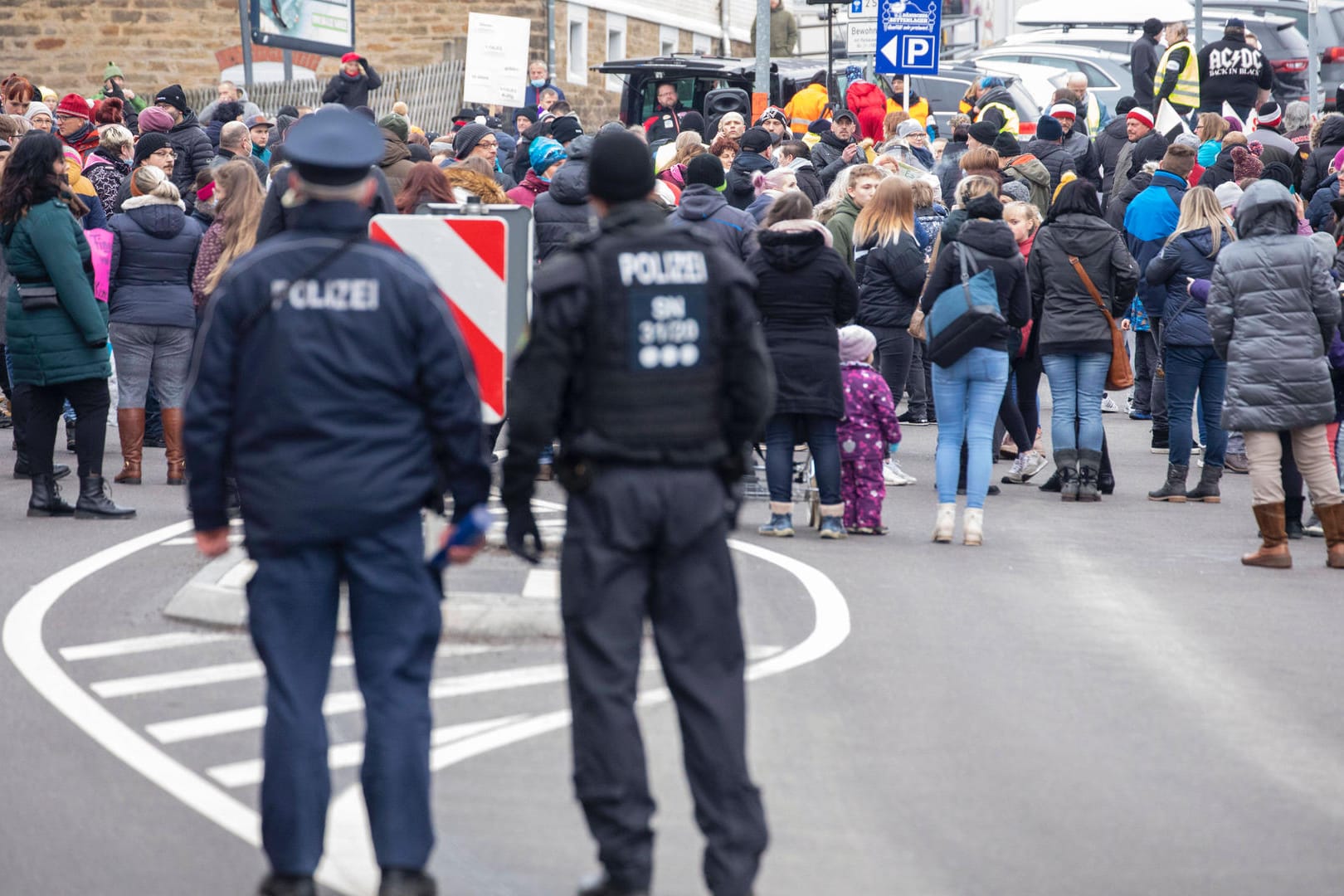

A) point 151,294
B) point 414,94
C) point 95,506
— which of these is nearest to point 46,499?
point 95,506

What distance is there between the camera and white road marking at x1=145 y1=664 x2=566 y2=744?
6.86 m

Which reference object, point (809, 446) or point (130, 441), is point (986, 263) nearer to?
point (809, 446)

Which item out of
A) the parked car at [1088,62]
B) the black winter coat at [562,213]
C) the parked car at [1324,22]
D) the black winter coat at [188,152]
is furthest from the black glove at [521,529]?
the parked car at [1324,22]

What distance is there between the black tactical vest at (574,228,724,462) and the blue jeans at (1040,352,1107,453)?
26.1ft

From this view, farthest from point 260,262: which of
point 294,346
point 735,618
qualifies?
point 735,618

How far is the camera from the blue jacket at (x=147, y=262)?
40.9 ft

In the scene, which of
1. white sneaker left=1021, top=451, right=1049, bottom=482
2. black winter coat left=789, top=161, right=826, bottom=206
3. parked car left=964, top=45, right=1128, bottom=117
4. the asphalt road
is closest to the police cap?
the asphalt road

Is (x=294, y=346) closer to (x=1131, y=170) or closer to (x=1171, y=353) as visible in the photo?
(x=1171, y=353)

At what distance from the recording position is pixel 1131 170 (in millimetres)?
20094

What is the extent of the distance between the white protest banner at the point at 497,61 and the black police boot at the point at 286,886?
2036 centimetres

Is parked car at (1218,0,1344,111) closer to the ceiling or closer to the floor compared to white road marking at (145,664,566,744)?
closer to the ceiling

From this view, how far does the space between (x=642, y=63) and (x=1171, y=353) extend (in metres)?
16.5

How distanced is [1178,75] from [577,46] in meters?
18.8

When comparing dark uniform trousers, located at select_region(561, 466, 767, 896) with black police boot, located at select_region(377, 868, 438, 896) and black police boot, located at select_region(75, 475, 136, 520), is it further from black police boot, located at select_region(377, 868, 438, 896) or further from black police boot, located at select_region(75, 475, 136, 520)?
black police boot, located at select_region(75, 475, 136, 520)
